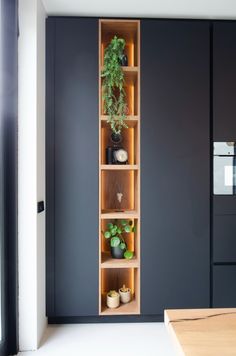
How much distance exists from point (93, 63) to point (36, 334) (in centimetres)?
210

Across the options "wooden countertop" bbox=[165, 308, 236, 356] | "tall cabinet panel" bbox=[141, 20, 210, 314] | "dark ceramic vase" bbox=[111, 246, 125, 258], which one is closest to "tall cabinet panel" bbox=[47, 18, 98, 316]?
"dark ceramic vase" bbox=[111, 246, 125, 258]

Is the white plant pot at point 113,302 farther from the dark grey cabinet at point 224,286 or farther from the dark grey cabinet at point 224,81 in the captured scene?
the dark grey cabinet at point 224,81

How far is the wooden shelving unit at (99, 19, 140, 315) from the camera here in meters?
2.19

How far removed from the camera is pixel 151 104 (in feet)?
7.19

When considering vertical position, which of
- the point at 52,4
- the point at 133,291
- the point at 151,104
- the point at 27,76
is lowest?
the point at 133,291

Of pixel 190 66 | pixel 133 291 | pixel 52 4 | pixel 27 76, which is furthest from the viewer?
pixel 133 291

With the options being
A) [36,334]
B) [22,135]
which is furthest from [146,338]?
[22,135]

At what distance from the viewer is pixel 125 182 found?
2.51m

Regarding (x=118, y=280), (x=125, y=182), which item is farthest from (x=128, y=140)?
(x=118, y=280)

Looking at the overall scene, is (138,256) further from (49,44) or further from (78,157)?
(49,44)

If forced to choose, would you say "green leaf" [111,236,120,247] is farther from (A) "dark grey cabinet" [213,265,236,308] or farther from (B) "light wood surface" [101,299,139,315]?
(A) "dark grey cabinet" [213,265,236,308]

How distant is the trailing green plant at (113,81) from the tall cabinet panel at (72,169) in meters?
0.10

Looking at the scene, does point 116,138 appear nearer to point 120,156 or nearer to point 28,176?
point 120,156

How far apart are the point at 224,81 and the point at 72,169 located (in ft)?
4.73
